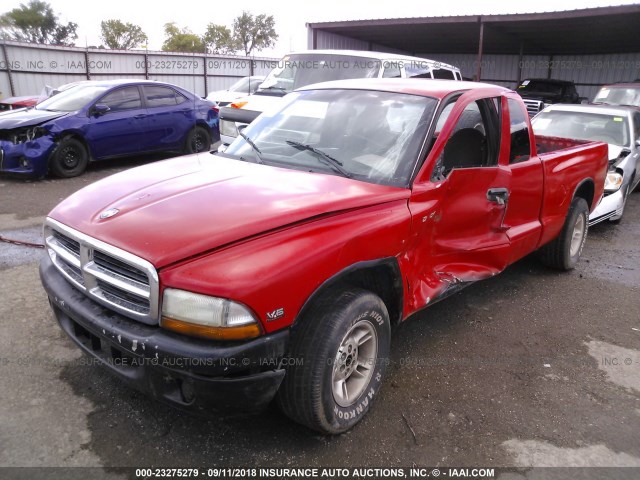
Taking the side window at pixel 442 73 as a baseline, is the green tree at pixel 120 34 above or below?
above

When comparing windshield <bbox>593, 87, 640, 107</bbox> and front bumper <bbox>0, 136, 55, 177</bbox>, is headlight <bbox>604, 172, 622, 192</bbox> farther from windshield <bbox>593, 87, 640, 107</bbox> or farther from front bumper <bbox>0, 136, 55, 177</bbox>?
front bumper <bbox>0, 136, 55, 177</bbox>

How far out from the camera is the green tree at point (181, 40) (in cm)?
6719

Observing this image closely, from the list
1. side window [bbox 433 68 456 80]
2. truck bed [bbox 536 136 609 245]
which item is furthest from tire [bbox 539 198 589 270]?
side window [bbox 433 68 456 80]

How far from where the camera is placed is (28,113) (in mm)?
8461

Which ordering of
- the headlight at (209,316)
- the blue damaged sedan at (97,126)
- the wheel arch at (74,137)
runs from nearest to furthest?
the headlight at (209,316)
the blue damaged sedan at (97,126)
the wheel arch at (74,137)

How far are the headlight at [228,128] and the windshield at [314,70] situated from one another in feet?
2.66

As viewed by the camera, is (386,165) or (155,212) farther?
(386,165)

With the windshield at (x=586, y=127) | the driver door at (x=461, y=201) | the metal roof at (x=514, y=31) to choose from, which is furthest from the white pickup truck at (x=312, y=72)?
the metal roof at (x=514, y=31)

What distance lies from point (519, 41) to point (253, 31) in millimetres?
55021

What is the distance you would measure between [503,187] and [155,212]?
8.25ft

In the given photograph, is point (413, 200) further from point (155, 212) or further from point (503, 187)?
point (155, 212)

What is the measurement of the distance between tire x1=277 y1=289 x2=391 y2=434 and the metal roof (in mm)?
13671

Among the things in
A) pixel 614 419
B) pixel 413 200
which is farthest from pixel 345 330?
pixel 614 419

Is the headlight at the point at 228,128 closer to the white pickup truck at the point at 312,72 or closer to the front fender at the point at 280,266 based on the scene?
the white pickup truck at the point at 312,72
